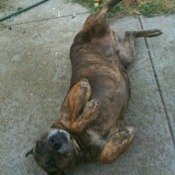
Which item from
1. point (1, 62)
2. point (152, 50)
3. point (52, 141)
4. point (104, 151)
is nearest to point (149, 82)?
point (152, 50)

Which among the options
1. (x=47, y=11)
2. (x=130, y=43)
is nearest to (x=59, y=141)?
(x=130, y=43)

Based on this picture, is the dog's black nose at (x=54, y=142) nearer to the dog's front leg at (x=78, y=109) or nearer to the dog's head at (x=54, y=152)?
the dog's head at (x=54, y=152)

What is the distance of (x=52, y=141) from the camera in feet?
11.1

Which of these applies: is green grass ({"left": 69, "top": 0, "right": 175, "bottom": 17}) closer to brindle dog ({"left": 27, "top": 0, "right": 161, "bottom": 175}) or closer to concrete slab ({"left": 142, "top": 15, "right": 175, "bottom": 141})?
concrete slab ({"left": 142, "top": 15, "right": 175, "bottom": 141})

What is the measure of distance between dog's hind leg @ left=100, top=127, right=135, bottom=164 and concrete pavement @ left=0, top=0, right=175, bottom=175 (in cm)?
21

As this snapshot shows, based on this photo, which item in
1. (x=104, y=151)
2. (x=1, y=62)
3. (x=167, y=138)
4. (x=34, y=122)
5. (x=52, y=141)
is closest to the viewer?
(x=52, y=141)

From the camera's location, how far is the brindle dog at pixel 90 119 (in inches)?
135

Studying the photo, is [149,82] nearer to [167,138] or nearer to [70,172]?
[167,138]

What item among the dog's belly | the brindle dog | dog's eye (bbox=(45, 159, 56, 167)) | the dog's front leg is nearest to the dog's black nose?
the brindle dog

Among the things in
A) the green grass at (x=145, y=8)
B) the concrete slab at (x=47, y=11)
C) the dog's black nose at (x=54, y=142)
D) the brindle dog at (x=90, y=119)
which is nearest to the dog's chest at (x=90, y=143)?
the brindle dog at (x=90, y=119)

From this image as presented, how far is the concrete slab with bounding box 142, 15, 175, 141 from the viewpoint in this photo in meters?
4.32

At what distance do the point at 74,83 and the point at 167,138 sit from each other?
3.87 ft

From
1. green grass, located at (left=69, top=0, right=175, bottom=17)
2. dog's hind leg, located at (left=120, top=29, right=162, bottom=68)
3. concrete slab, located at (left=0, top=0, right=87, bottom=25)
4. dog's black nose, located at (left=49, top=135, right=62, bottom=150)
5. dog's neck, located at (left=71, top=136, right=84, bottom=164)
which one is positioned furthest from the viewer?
concrete slab, located at (left=0, top=0, right=87, bottom=25)

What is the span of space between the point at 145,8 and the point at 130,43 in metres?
0.85
